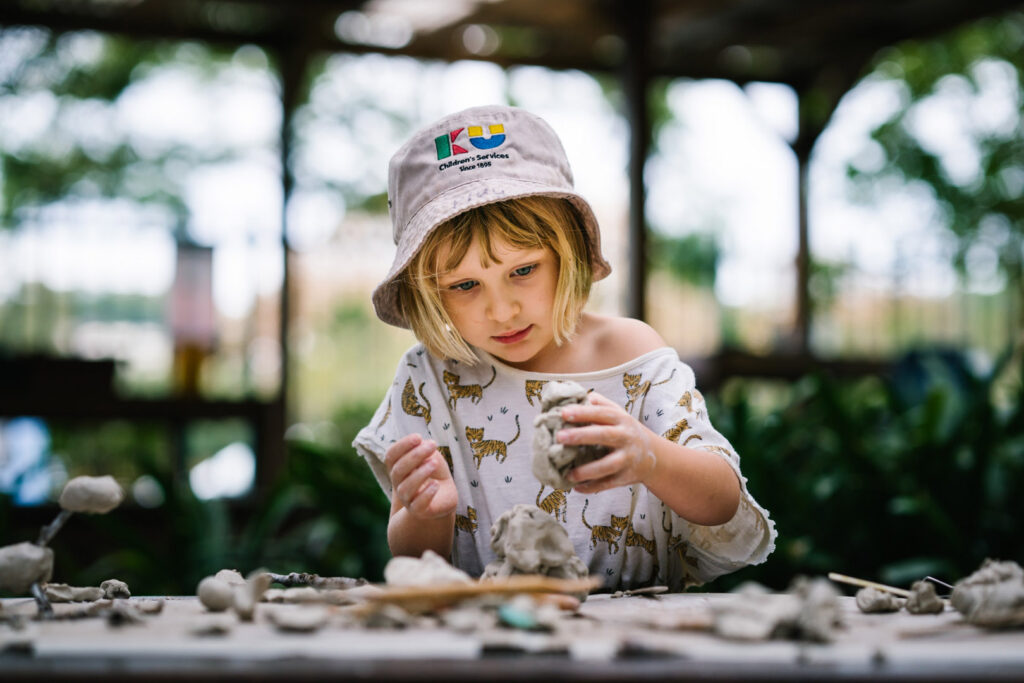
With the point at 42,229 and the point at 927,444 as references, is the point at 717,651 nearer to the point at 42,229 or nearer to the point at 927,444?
the point at 927,444

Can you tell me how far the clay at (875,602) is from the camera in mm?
1004

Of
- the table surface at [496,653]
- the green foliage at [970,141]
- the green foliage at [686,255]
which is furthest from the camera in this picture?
the green foliage at [686,255]

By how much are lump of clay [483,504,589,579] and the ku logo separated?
0.52 metres

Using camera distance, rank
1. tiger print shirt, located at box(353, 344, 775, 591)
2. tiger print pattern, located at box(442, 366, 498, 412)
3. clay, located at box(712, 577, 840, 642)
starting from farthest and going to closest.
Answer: tiger print pattern, located at box(442, 366, 498, 412) < tiger print shirt, located at box(353, 344, 775, 591) < clay, located at box(712, 577, 840, 642)

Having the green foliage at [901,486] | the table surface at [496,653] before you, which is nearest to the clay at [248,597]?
the table surface at [496,653]

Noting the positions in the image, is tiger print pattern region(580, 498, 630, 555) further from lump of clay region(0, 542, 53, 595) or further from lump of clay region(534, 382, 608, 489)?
lump of clay region(0, 542, 53, 595)

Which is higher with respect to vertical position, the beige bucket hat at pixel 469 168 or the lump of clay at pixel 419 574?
the beige bucket hat at pixel 469 168

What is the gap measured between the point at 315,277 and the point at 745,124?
511cm

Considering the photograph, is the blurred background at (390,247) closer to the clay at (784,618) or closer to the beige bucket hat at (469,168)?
the beige bucket hat at (469,168)

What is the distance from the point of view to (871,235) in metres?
10.3

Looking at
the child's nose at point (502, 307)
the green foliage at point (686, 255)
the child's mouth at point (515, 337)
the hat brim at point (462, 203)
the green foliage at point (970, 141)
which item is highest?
the green foliage at point (970, 141)

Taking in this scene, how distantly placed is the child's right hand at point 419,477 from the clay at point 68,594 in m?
0.36

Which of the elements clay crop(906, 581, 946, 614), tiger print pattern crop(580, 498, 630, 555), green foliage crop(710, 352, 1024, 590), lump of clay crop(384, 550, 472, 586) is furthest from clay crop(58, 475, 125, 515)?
green foliage crop(710, 352, 1024, 590)

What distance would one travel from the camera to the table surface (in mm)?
661
